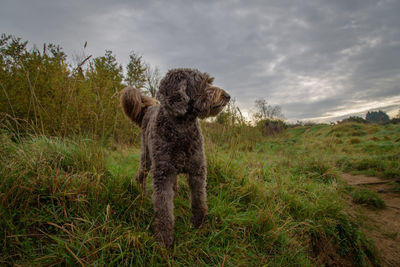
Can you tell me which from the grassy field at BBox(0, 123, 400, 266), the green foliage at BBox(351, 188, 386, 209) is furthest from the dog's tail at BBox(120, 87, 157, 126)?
the green foliage at BBox(351, 188, 386, 209)

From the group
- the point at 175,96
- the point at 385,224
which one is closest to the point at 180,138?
the point at 175,96

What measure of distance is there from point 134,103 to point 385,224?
15.5ft

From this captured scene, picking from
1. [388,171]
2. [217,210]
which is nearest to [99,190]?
[217,210]

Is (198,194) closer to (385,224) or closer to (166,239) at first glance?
(166,239)

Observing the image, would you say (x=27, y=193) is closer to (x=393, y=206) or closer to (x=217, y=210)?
(x=217, y=210)

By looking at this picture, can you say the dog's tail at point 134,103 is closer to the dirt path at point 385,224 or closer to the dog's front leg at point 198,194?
the dog's front leg at point 198,194

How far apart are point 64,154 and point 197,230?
7.06ft

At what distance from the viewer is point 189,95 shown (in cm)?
228

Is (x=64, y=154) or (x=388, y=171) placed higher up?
(x=64, y=154)

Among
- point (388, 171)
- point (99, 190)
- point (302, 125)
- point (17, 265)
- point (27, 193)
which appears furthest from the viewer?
point (302, 125)

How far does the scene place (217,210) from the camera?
2508 mm

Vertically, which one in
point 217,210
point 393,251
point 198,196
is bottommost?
point 393,251

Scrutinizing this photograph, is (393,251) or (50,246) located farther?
(393,251)

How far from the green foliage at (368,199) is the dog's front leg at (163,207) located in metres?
3.95
